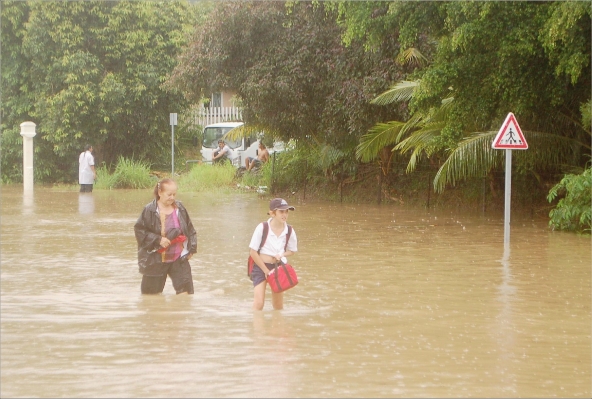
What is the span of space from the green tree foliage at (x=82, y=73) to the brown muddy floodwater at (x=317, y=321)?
19194 millimetres

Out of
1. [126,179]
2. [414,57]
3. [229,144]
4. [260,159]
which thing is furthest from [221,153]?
[414,57]

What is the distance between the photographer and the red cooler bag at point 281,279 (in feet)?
31.2

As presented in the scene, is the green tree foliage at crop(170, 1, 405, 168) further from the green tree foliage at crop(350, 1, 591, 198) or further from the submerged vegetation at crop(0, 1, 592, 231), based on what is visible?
the green tree foliage at crop(350, 1, 591, 198)

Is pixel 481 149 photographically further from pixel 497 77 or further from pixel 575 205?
pixel 575 205

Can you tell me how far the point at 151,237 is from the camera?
9883mm

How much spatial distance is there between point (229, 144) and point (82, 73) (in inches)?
250

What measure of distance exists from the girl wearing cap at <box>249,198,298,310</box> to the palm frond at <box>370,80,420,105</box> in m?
13.4

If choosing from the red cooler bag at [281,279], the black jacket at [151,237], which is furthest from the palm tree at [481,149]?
the black jacket at [151,237]

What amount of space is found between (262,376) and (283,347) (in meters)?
1.05

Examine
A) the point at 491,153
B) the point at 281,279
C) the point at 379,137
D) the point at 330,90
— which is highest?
the point at 330,90

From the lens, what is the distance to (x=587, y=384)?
24.0ft

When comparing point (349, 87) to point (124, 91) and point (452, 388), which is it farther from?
point (452, 388)

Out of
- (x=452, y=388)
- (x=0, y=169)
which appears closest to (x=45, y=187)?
(x=0, y=169)

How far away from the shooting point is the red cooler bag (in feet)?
31.2
